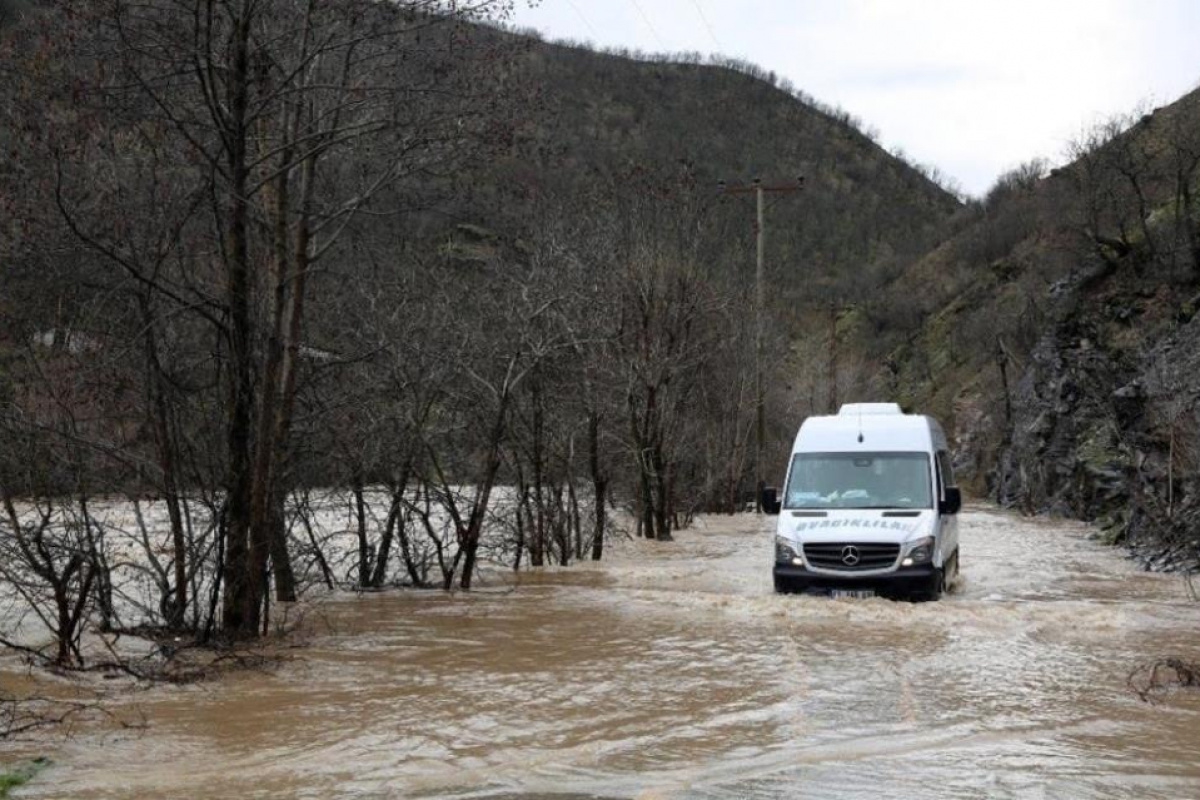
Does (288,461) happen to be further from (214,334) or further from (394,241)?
(394,241)

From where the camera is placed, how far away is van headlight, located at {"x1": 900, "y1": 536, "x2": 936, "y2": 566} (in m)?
14.3

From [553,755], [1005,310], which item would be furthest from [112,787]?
[1005,310]

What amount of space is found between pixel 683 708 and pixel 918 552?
222 inches

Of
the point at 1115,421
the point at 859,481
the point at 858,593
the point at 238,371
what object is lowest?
the point at 858,593

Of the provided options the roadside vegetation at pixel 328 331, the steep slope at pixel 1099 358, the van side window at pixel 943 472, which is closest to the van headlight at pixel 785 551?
the van side window at pixel 943 472

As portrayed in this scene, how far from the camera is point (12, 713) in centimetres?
860

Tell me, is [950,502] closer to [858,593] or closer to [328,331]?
[858,593]

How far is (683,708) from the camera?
9.60 meters

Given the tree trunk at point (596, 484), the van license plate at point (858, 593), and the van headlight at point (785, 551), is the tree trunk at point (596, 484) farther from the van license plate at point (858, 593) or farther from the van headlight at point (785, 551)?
the van license plate at point (858, 593)

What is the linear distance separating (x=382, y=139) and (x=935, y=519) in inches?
302

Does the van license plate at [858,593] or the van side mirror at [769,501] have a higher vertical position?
the van side mirror at [769,501]

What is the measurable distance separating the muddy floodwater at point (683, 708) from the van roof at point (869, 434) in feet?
6.80

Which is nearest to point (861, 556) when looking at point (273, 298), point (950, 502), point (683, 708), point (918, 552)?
point (918, 552)

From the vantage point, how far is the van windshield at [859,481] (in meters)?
15.4
